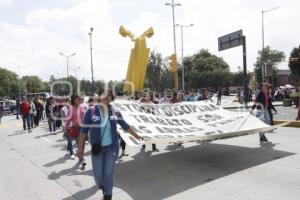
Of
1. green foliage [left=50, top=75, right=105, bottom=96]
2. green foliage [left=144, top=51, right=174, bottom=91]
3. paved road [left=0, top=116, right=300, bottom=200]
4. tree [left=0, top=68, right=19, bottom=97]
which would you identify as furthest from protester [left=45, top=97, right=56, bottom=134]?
tree [left=0, top=68, right=19, bottom=97]

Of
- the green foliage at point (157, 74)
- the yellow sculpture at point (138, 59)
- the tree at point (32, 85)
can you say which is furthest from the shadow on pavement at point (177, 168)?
the tree at point (32, 85)

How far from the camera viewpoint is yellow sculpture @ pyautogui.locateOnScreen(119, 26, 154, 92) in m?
17.9

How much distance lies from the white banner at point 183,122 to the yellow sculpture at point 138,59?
704cm

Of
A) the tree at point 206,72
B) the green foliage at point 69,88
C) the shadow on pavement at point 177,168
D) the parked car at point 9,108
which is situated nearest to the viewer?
the shadow on pavement at point 177,168

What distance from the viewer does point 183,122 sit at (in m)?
9.59

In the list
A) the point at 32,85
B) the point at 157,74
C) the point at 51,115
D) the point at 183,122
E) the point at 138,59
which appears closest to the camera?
the point at 183,122

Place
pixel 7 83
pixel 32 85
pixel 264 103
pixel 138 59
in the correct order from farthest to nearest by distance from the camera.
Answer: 1. pixel 32 85
2. pixel 7 83
3. pixel 138 59
4. pixel 264 103

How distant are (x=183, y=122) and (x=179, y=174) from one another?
6.76ft

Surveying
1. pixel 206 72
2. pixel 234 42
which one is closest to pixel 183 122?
pixel 234 42

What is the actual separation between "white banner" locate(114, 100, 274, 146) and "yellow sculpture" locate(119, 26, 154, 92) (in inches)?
277

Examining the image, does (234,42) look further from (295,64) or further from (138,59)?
(295,64)

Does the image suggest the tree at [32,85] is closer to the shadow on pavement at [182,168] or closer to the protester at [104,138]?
the shadow on pavement at [182,168]

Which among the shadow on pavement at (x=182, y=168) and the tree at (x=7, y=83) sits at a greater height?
the tree at (x=7, y=83)

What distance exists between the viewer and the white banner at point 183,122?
7914mm
